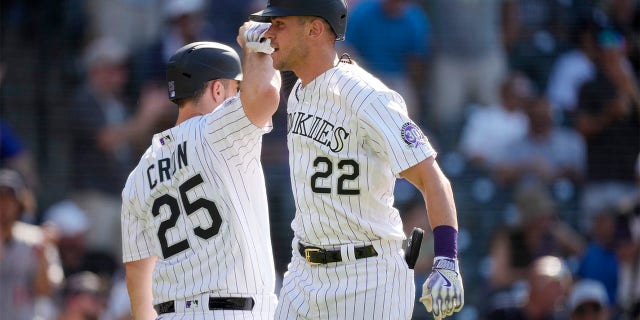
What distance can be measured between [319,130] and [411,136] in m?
0.37

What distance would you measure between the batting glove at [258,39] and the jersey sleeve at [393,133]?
1.65ft

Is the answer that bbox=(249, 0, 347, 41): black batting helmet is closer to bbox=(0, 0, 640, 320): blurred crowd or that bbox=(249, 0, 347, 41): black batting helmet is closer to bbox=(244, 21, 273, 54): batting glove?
bbox=(244, 21, 273, 54): batting glove

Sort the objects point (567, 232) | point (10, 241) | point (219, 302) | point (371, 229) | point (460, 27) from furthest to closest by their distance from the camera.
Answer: point (460, 27), point (567, 232), point (10, 241), point (219, 302), point (371, 229)

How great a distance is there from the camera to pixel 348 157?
4.11m

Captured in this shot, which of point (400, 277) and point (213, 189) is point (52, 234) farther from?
point (400, 277)

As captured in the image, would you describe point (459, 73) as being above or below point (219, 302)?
above

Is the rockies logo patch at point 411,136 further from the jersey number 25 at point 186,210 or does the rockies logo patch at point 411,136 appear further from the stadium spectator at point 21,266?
the stadium spectator at point 21,266

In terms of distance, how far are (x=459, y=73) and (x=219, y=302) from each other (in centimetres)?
519

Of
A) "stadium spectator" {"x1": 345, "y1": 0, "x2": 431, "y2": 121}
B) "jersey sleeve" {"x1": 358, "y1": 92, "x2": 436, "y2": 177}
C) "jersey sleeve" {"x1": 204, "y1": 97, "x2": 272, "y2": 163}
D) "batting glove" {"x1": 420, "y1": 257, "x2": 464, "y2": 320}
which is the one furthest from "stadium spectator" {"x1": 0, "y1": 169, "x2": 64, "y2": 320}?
"batting glove" {"x1": 420, "y1": 257, "x2": 464, "y2": 320}

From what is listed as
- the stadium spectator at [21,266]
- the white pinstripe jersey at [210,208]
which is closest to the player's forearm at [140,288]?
the white pinstripe jersey at [210,208]

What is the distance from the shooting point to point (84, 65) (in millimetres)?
9547

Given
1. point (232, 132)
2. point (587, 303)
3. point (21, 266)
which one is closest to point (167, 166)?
point (232, 132)

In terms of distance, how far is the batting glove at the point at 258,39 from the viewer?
4359mm

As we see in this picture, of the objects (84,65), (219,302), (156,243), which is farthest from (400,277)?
(84,65)
